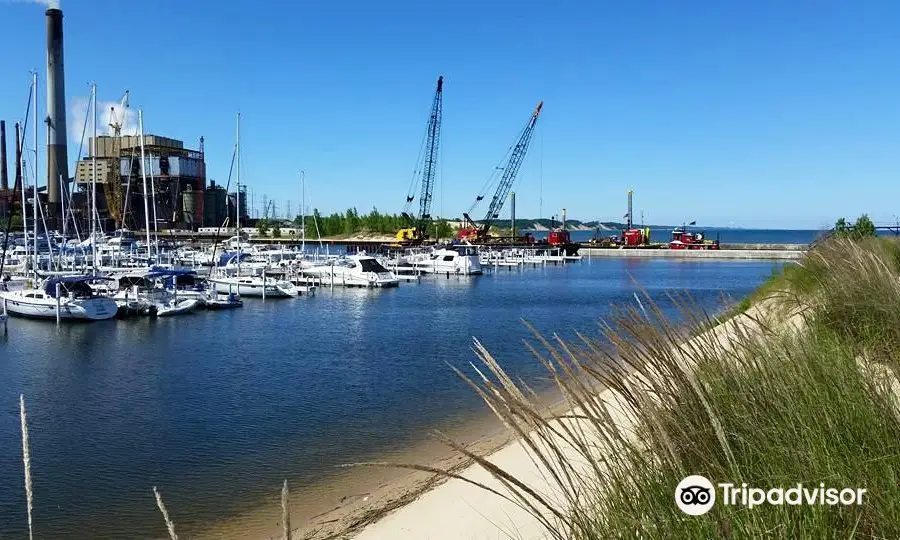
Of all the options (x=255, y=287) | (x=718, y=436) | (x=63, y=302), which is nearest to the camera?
(x=718, y=436)

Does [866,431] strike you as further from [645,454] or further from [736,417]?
[645,454]

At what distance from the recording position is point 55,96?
102 meters

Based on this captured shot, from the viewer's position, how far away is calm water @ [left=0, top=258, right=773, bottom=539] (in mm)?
11773

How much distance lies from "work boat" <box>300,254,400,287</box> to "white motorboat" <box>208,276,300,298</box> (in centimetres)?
775

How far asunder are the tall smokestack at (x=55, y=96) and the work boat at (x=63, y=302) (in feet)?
240

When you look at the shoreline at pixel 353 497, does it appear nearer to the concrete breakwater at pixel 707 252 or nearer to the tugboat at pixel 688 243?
the concrete breakwater at pixel 707 252

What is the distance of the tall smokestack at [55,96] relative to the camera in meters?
101

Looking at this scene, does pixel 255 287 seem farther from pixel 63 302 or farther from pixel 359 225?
pixel 359 225

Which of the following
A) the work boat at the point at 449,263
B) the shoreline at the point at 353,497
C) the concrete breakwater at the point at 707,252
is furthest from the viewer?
the concrete breakwater at the point at 707,252

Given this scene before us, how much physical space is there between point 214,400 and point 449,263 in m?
51.6

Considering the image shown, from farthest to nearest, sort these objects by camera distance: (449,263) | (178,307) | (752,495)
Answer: (449,263)
(178,307)
(752,495)

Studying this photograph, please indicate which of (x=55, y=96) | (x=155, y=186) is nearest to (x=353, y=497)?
(x=55, y=96)

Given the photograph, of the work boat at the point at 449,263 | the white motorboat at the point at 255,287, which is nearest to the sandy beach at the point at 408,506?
the white motorboat at the point at 255,287

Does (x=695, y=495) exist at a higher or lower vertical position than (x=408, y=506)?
higher
